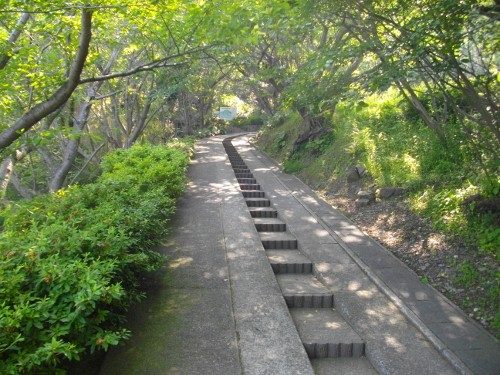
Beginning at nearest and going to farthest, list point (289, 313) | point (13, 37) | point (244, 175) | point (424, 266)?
point (289, 313) → point (424, 266) → point (13, 37) → point (244, 175)

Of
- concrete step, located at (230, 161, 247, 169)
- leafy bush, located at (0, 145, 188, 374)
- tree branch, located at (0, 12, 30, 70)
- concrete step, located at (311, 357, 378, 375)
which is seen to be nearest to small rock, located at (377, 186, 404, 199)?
concrete step, located at (311, 357, 378, 375)

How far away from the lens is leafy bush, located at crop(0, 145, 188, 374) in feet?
9.04

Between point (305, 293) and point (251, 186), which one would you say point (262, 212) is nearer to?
point (251, 186)

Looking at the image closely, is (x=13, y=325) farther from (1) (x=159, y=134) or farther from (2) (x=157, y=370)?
(1) (x=159, y=134)

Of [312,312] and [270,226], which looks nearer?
[312,312]

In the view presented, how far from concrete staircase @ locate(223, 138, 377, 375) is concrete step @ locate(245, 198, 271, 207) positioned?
186 centimetres

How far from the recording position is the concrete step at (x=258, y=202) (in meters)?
10.9

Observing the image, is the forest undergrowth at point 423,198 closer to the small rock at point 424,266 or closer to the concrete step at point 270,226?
the small rock at point 424,266

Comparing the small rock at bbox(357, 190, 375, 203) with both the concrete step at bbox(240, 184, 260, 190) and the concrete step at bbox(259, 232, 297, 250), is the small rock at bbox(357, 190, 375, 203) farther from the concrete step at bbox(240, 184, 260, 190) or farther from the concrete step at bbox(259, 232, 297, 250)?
the concrete step at bbox(240, 184, 260, 190)

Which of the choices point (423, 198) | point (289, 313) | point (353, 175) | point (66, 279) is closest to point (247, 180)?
point (353, 175)

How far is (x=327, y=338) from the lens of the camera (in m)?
5.05

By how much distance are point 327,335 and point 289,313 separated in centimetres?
60

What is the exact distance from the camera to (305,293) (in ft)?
19.9

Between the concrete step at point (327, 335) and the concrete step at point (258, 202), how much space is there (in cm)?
527
